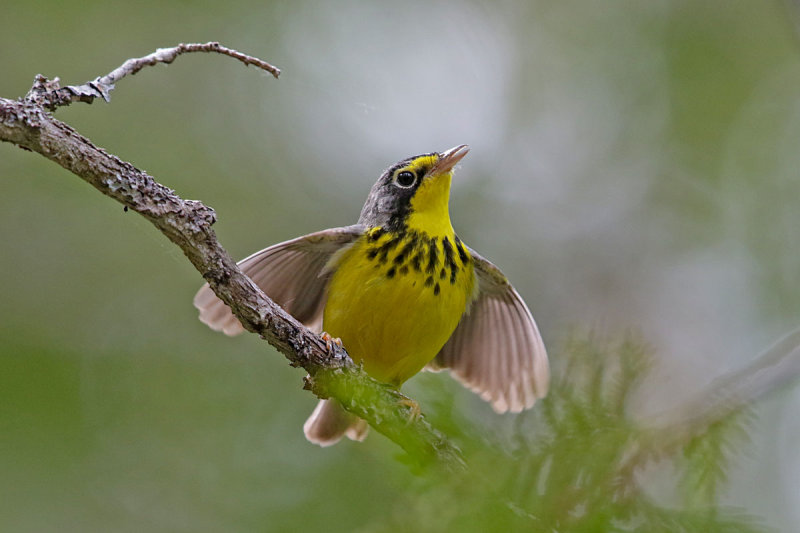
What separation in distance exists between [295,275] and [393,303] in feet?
2.84

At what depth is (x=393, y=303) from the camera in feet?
15.7

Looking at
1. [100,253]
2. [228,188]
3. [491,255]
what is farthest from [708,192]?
[100,253]

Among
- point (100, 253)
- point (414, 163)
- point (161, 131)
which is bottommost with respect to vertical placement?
point (414, 163)

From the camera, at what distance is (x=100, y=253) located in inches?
415

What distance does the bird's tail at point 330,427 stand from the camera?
5488mm

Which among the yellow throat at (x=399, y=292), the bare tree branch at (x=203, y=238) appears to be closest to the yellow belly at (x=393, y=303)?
the yellow throat at (x=399, y=292)

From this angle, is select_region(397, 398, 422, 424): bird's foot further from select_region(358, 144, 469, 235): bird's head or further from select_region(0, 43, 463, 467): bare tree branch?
select_region(358, 144, 469, 235): bird's head

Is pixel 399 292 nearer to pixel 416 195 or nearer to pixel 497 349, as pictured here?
pixel 416 195

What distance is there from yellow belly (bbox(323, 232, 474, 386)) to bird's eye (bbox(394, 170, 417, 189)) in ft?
1.89

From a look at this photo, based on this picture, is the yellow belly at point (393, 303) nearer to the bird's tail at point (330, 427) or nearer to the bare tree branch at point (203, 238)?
the bird's tail at point (330, 427)

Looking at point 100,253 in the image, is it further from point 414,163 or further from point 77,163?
point 77,163

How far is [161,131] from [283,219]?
6.53 feet

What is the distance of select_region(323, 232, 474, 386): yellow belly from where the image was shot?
4801 millimetres

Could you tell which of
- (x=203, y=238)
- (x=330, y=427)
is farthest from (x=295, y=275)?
(x=203, y=238)
